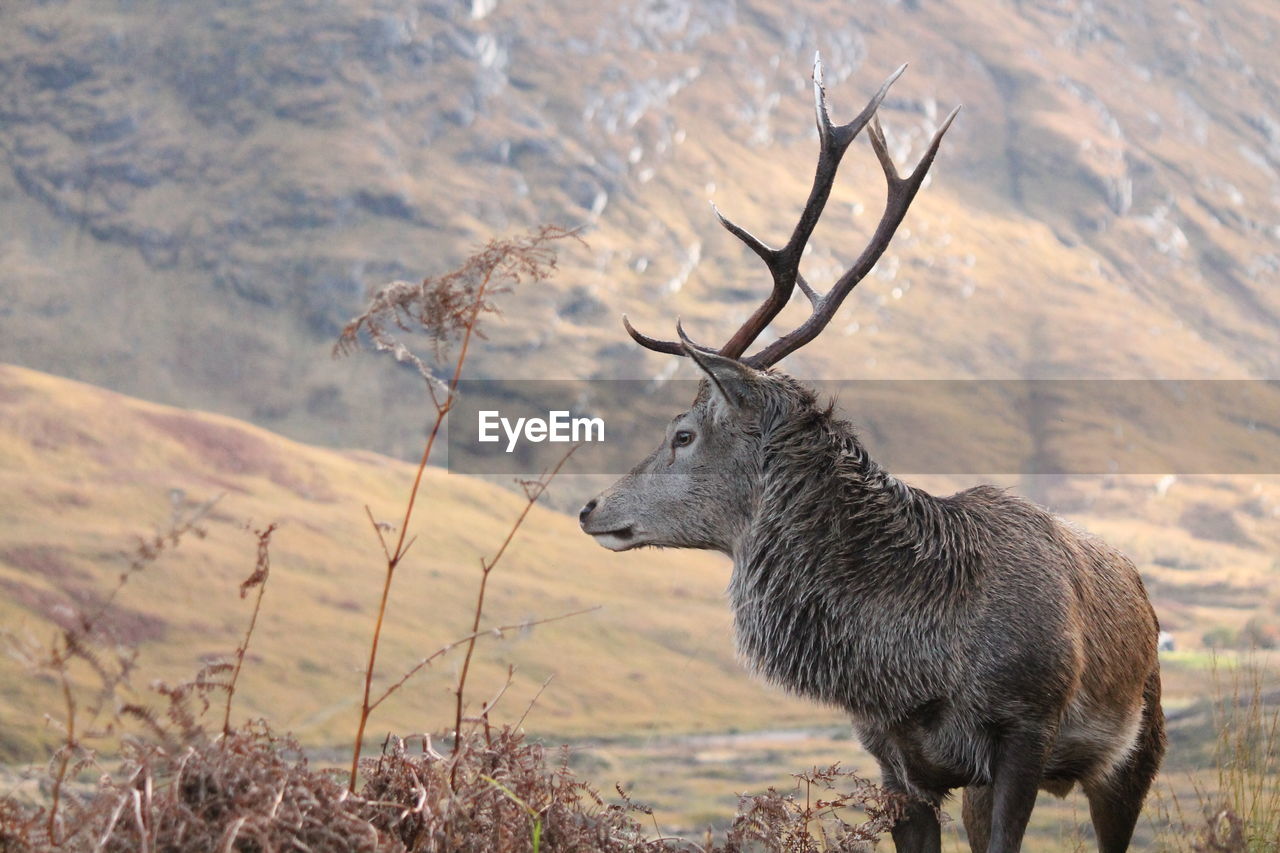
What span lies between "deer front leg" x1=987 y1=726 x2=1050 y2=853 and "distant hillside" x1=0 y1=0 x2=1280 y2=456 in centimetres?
11496

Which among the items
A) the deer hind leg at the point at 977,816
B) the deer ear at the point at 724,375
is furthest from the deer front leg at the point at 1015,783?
the deer ear at the point at 724,375

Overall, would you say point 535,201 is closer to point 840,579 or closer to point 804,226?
point 804,226

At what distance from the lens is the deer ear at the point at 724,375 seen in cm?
614

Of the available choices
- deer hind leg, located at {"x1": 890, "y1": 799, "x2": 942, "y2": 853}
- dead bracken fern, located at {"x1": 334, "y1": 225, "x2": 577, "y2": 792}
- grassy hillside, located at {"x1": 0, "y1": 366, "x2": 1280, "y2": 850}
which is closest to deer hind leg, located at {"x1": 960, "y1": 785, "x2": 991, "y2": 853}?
deer hind leg, located at {"x1": 890, "y1": 799, "x2": 942, "y2": 853}

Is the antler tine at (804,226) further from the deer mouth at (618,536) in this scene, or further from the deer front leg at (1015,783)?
the deer front leg at (1015,783)

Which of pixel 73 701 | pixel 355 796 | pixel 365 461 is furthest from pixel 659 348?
pixel 365 461

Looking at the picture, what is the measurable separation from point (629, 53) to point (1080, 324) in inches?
2593

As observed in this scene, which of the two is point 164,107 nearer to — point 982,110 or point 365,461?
point 365,461

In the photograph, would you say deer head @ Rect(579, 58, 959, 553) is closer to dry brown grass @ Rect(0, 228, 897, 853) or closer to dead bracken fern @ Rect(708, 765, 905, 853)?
dead bracken fern @ Rect(708, 765, 905, 853)

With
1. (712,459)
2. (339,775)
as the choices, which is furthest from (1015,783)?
(339,775)

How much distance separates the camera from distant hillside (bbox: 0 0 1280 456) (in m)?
130

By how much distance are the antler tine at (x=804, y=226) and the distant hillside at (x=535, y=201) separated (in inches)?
4458

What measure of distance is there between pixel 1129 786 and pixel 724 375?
118 inches

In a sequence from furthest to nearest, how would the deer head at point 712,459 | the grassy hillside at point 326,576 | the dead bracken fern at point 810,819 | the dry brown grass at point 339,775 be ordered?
1. the grassy hillside at point 326,576
2. the deer head at point 712,459
3. the dead bracken fern at point 810,819
4. the dry brown grass at point 339,775
